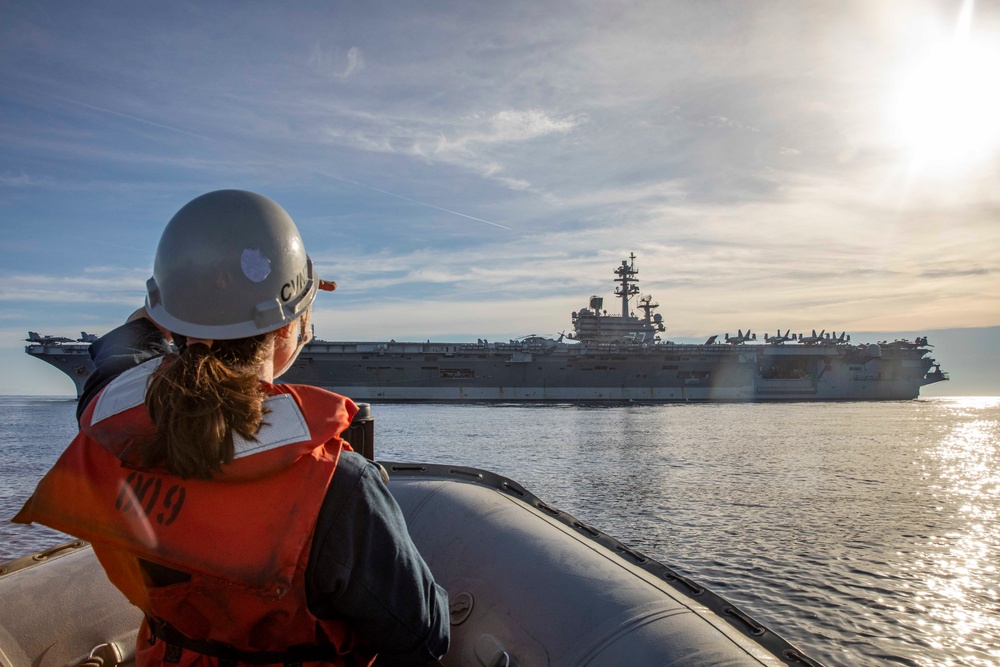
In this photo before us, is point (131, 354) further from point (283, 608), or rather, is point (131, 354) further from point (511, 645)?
point (511, 645)

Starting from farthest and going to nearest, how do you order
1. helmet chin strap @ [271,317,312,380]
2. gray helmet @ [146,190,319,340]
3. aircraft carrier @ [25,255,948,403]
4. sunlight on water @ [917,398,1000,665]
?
aircraft carrier @ [25,255,948,403] → sunlight on water @ [917,398,1000,665] → helmet chin strap @ [271,317,312,380] → gray helmet @ [146,190,319,340]

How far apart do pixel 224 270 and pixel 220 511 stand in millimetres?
514

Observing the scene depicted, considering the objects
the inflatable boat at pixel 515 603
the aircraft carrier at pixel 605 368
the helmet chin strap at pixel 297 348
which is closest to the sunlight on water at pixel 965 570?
the inflatable boat at pixel 515 603

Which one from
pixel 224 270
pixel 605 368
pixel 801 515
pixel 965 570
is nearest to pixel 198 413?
pixel 224 270

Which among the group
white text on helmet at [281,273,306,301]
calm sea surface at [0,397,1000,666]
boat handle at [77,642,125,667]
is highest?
white text on helmet at [281,273,306,301]

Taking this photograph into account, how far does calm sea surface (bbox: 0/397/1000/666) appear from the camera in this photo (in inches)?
172

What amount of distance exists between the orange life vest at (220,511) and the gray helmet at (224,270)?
16cm

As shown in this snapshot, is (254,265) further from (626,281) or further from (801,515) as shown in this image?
(626,281)

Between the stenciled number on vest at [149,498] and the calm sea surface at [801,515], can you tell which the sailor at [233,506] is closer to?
the stenciled number on vest at [149,498]

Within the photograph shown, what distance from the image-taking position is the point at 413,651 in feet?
4.32

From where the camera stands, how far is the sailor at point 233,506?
45.7 inches

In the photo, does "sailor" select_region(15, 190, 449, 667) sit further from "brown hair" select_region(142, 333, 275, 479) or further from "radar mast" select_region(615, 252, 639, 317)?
"radar mast" select_region(615, 252, 639, 317)

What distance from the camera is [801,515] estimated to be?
24.5 ft

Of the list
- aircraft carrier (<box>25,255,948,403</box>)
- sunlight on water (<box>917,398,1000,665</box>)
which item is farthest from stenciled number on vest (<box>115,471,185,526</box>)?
aircraft carrier (<box>25,255,948,403</box>)
